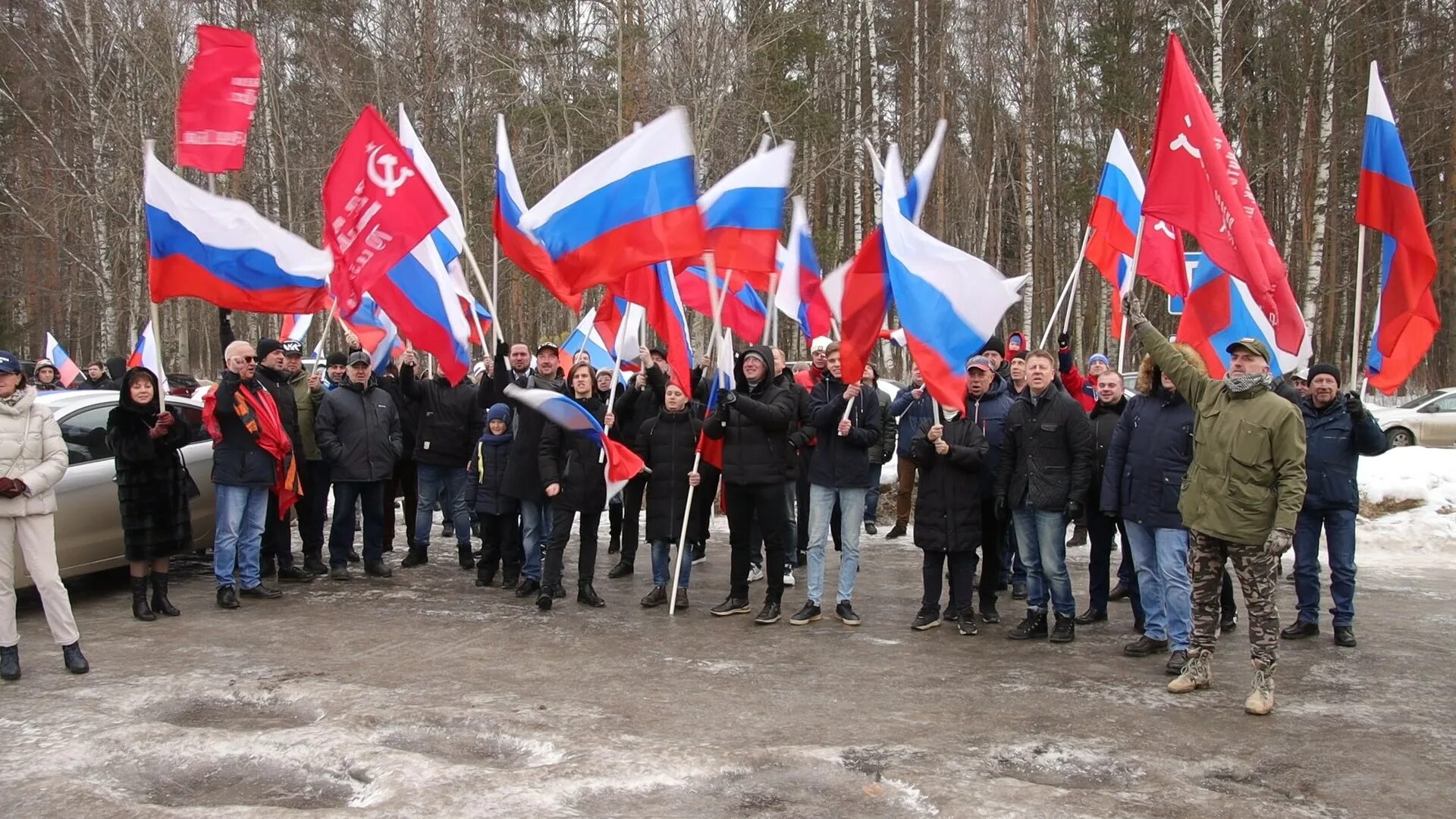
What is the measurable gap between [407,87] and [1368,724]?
27290 millimetres

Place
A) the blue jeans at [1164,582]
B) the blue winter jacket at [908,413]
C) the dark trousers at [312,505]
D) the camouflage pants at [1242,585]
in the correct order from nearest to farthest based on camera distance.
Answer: the camouflage pants at [1242,585], the blue jeans at [1164,582], the dark trousers at [312,505], the blue winter jacket at [908,413]

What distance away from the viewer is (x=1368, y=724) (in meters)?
5.57

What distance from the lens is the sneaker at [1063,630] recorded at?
736 cm

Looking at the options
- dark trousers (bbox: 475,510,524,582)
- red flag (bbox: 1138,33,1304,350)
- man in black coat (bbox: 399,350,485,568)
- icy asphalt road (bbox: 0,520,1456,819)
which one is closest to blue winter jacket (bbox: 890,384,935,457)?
icy asphalt road (bbox: 0,520,1456,819)

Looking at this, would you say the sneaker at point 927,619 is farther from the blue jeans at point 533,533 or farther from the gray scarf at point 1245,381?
the blue jeans at point 533,533

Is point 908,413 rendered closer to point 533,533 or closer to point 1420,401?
point 533,533

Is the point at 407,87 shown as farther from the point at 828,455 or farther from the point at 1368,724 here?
the point at 1368,724

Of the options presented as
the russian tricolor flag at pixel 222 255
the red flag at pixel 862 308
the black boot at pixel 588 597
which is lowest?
the black boot at pixel 588 597

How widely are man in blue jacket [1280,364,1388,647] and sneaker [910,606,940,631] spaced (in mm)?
2366

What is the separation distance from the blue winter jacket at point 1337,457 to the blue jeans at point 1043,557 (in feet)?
5.72

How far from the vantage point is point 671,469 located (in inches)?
330

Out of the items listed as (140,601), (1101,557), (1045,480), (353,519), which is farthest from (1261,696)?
(140,601)

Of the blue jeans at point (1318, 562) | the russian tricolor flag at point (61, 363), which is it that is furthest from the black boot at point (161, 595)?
the russian tricolor flag at point (61, 363)

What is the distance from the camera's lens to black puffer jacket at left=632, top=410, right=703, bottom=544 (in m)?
8.37
